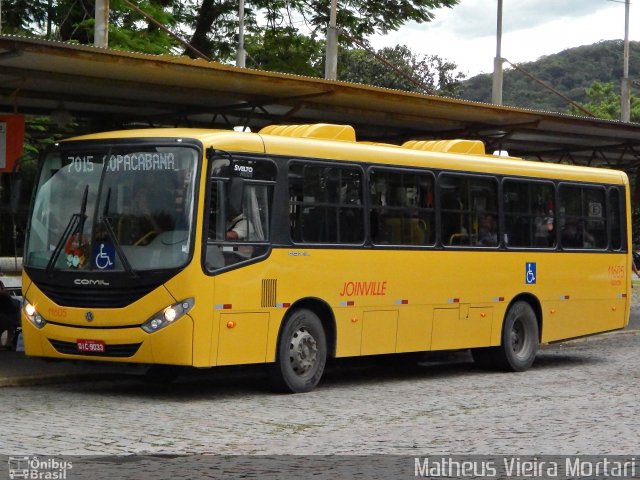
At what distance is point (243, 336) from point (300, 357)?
42.1 inches

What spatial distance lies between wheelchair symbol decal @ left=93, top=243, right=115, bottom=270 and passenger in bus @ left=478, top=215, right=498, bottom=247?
628cm

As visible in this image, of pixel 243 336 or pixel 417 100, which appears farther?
pixel 417 100

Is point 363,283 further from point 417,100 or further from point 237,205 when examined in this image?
point 417,100

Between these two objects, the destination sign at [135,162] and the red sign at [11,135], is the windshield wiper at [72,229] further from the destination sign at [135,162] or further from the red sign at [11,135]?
the red sign at [11,135]

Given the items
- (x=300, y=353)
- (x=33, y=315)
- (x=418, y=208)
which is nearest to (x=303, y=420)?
(x=300, y=353)

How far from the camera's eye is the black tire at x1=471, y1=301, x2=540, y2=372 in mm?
19344

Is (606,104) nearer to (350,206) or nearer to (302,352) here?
(350,206)

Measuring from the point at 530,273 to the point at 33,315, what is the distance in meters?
8.00

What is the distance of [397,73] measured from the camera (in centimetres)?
6769

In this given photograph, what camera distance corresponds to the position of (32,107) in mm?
21547

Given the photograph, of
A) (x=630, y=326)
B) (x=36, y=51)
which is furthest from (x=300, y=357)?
(x=630, y=326)

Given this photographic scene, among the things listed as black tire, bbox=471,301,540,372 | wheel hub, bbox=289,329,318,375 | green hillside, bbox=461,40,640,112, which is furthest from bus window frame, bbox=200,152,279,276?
green hillside, bbox=461,40,640,112

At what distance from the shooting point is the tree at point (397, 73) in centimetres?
6819

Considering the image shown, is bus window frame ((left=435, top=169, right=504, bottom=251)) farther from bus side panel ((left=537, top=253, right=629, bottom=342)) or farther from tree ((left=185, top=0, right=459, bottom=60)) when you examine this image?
tree ((left=185, top=0, right=459, bottom=60))
